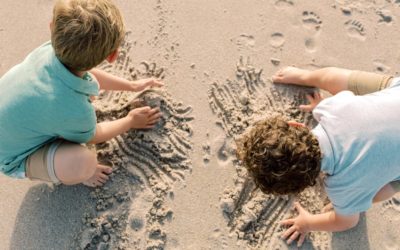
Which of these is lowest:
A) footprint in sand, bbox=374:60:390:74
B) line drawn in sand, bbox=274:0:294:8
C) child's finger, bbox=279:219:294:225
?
child's finger, bbox=279:219:294:225

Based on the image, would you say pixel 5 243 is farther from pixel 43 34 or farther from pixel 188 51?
pixel 188 51

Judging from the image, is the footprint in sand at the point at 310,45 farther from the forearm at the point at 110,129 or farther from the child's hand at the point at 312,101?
the forearm at the point at 110,129

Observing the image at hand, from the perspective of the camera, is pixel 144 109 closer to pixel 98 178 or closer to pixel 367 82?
pixel 98 178

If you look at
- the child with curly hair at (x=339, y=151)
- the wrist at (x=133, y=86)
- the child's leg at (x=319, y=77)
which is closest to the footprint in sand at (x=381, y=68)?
the child's leg at (x=319, y=77)

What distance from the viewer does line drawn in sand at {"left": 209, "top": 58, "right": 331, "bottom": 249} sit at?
7.07ft

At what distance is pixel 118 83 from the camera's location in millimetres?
2264

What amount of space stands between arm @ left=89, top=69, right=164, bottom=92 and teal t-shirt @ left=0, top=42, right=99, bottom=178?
0.38 m

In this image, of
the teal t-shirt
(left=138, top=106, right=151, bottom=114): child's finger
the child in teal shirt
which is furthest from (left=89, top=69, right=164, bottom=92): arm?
the teal t-shirt

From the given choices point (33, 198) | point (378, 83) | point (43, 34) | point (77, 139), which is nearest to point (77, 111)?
point (77, 139)

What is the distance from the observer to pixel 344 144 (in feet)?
5.52

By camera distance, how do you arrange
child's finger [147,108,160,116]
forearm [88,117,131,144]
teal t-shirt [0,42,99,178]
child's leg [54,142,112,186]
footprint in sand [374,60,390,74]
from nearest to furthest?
teal t-shirt [0,42,99,178]
child's leg [54,142,112,186]
forearm [88,117,131,144]
child's finger [147,108,160,116]
footprint in sand [374,60,390,74]

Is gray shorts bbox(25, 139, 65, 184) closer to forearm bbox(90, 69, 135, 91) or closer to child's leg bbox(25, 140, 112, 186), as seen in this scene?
child's leg bbox(25, 140, 112, 186)

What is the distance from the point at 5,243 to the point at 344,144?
5.57 ft

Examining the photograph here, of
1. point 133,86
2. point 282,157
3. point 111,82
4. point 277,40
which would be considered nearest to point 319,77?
point 277,40
